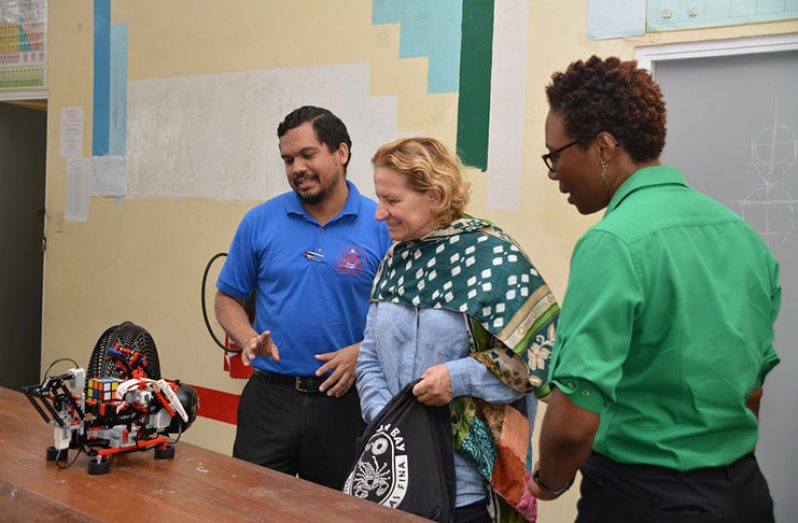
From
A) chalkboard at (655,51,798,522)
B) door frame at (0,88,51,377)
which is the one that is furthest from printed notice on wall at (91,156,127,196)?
chalkboard at (655,51,798,522)

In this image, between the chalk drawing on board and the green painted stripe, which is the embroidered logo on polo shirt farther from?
the chalk drawing on board

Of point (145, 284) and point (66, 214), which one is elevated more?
point (66, 214)

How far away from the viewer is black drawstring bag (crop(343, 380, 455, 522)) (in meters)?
1.80

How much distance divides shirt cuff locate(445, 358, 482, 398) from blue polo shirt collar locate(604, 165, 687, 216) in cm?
55

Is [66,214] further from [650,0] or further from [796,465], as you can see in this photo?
[796,465]

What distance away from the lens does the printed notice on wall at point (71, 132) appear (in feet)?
16.2

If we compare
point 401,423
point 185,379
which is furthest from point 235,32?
point 401,423

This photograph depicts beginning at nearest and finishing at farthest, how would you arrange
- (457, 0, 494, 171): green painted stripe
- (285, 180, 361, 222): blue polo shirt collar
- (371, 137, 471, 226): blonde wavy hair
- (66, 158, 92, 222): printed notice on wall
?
(371, 137, 471, 226): blonde wavy hair, (285, 180, 361, 222): blue polo shirt collar, (457, 0, 494, 171): green painted stripe, (66, 158, 92, 222): printed notice on wall

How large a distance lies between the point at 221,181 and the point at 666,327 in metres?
3.27

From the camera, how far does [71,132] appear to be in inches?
196

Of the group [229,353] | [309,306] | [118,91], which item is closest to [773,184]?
[309,306]

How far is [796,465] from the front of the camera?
277cm

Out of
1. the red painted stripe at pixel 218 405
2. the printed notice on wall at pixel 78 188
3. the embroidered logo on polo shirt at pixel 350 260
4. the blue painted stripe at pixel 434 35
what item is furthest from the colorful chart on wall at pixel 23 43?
the embroidered logo on polo shirt at pixel 350 260

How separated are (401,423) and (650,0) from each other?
6.27 feet
